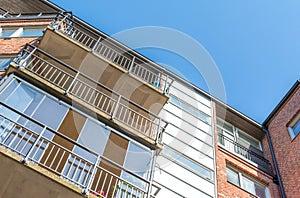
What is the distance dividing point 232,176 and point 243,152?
94.3 inches

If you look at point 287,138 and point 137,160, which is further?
point 287,138

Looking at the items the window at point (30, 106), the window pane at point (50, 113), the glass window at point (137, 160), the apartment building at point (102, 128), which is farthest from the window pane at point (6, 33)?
the glass window at point (137, 160)

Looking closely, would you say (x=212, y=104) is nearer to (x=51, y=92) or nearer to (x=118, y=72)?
(x=118, y=72)

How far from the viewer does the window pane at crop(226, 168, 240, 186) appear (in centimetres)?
1381

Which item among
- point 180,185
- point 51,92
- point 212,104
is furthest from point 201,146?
point 51,92

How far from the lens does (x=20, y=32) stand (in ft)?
49.0

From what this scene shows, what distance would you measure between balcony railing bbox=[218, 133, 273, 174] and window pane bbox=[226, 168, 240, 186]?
1.39 metres

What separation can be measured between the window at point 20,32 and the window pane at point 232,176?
10.2 metres

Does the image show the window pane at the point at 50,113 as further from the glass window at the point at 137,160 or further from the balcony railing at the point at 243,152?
the balcony railing at the point at 243,152

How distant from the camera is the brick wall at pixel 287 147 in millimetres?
13773

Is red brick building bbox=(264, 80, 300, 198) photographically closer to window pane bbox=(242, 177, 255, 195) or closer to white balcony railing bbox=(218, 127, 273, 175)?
white balcony railing bbox=(218, 127, 273, 175)

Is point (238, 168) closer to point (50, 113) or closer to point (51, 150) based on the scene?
point (50, 113)

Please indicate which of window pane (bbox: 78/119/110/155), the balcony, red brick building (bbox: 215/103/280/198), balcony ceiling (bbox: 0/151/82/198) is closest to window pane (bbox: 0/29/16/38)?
the balcony

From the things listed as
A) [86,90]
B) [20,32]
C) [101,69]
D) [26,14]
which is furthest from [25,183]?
[26,14]
